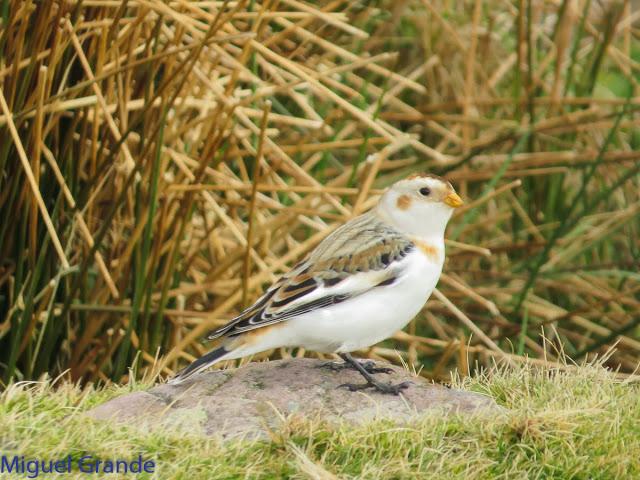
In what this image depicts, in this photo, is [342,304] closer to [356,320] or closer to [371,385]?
[356,320]

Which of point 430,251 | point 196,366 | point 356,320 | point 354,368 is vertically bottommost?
point 354,368

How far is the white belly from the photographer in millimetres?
3967

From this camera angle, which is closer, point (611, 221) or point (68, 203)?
point (68, 203)

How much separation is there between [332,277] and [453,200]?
52 cm

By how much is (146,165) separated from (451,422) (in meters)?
1.74

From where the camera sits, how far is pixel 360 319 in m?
3.96

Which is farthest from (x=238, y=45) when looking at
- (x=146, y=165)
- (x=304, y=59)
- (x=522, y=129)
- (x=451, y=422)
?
(x=451, y=422)

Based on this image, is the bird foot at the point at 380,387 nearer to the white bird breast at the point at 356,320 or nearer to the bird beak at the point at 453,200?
the white bird breast at the point at 356,320

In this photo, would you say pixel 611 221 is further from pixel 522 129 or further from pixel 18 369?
pixel 18 369

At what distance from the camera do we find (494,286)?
6184 mm

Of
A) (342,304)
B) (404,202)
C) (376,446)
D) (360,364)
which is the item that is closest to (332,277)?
(342,304)

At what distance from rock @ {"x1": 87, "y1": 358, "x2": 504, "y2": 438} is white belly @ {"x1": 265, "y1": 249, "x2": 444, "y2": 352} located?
4.9 inches

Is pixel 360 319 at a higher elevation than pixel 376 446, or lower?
higher

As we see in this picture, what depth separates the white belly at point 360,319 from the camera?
3.97 meters
